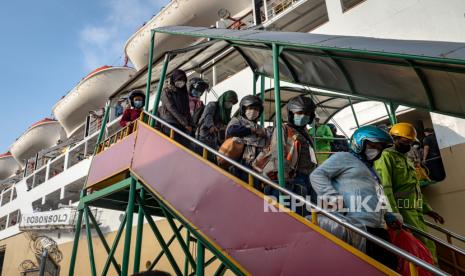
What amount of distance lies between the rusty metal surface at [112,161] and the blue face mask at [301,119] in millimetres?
2262

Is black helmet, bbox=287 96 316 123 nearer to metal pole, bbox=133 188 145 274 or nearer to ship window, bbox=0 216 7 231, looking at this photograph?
metal pole, bbox=133 188 145 274

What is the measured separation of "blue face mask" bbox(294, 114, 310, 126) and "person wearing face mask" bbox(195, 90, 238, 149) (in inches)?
45.8

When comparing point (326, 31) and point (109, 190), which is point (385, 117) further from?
point (109, 190)

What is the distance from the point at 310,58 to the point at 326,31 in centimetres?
516

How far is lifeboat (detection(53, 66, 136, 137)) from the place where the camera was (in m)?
21.5

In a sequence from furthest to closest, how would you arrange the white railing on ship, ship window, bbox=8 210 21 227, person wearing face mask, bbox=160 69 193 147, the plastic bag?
ship window, bbox=8 210 21 227, the white railing on ship, person wearing face mask, bbox=160 69 193 147, the plastic bag

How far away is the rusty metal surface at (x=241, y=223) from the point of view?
7.43 ft

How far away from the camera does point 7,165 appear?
107 ft

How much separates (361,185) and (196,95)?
282cm

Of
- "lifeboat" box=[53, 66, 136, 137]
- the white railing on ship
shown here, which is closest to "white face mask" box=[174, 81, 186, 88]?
the white railing on ship

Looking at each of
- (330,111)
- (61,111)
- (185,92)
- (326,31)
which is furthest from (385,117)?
(61,111)

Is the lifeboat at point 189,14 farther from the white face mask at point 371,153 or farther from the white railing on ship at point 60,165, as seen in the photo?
the white face mask at point 371,153

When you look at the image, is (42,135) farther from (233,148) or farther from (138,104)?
(233,148)

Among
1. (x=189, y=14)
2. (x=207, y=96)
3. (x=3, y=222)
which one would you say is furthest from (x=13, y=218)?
(x=207, y=96)
